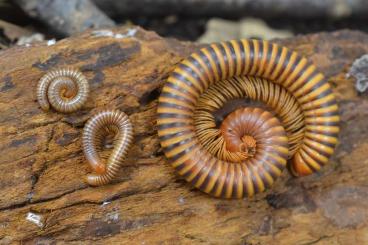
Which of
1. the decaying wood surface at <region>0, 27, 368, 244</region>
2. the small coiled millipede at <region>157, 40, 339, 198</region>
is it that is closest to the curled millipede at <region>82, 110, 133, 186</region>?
the decaying wood surface at <region>0, 27, 368, 244</region>

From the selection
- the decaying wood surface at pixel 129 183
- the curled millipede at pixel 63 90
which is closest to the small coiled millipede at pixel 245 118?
the decaying wood surface at pixel 129 183

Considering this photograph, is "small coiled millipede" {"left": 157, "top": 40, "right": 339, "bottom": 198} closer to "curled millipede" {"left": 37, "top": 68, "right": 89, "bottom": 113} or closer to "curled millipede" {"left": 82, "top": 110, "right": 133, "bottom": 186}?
"curled millipede" {"left": 82, "top": 110, "right": 133, "bottom": 186}

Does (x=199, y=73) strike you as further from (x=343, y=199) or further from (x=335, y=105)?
(x=343, y=199)

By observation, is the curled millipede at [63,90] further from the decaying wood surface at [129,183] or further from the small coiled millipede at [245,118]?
the small coiled millipede at [245,118]

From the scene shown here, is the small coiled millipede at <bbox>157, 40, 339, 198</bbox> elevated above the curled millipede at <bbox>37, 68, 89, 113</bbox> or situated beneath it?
situated beneath

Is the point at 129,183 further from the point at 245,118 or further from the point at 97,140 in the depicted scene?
the point at 245,118

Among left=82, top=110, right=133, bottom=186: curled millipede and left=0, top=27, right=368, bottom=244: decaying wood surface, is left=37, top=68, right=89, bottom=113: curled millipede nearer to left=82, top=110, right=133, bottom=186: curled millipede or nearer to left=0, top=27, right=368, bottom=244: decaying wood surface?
left=0, top=27, right=368, bottom=244: decaying wood surface
